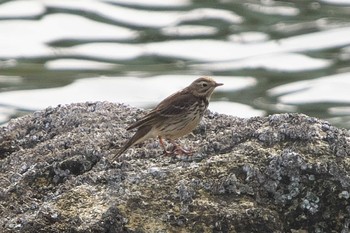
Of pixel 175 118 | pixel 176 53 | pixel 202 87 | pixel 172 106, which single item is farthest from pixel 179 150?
pixel 176 53

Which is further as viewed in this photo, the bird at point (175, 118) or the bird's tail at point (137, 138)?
the bird at point (175, 118)

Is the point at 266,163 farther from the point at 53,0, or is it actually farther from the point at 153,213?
the point at 53,0

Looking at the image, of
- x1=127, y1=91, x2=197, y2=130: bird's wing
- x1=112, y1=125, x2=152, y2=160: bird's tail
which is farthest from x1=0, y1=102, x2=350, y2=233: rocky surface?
x1=127, y1=91, x2=197, y2=130: bird's wing

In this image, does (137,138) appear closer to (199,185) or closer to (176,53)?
(199,185)

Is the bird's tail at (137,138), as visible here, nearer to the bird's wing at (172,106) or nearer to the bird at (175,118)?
the bird at (175,118)

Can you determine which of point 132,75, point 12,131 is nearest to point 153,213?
point 12,131

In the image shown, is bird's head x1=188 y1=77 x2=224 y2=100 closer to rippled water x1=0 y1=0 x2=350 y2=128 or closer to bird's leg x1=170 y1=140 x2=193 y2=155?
bird's leg x1=170 y1=140 x2=193 y2=155

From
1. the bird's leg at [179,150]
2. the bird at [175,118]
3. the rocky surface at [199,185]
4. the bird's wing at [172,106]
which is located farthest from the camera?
the bird's wing at [172,106]

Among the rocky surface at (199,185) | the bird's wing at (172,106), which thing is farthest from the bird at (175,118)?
the rocky surface at (199,185)
